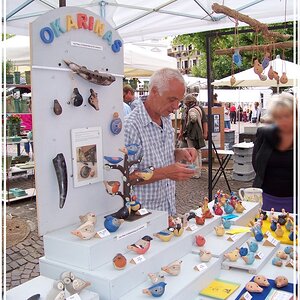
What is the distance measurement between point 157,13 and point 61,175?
2876 mm

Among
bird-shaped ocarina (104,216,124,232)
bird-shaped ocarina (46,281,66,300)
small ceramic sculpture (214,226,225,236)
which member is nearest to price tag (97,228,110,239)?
bird-shaped ocarina (104,216,124,232)

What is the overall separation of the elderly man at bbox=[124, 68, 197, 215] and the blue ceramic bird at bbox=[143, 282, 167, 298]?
2.25 ft

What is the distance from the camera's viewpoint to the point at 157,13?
3.85 meters

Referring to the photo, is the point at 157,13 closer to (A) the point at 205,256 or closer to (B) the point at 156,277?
(A) the point at 205,256

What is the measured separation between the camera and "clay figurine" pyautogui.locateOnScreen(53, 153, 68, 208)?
1.36m

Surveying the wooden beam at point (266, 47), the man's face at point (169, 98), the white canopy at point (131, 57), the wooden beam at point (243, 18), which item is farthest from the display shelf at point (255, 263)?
the white canopy at point (131, 57)

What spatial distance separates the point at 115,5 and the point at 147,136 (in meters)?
2.09

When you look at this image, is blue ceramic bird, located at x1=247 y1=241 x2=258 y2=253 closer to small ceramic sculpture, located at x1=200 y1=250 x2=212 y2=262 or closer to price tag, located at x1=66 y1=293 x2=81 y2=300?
small ceramic sculpture, located at x1=200 y1=250 x2=212 y2=262

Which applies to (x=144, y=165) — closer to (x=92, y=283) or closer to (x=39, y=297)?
(x=92, y=283)

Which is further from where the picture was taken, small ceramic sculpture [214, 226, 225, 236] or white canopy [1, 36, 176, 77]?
white canopy [1, 36, 176, 77]

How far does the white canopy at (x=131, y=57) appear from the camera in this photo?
5.51 metres

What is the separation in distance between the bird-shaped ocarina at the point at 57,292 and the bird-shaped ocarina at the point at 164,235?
46cm

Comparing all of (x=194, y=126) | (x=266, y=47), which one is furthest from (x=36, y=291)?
(x=194, y=126)

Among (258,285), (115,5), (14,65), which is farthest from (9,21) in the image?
(258,285)
